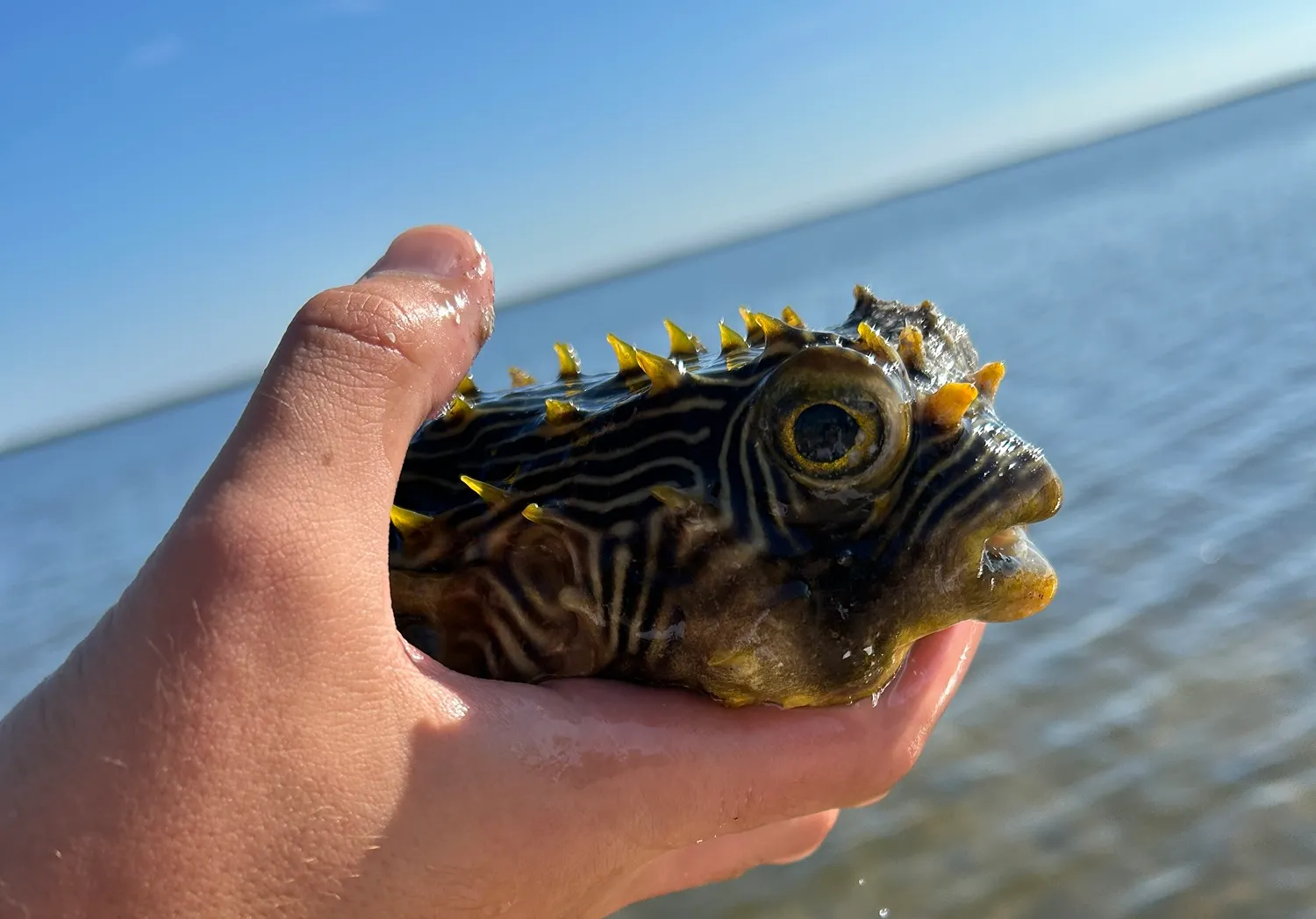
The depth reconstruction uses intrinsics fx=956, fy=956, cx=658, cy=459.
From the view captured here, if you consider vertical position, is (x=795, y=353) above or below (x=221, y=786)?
above

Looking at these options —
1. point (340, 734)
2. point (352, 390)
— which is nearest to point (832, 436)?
point (352, 390)

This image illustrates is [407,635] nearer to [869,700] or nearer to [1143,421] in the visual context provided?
[869,700]

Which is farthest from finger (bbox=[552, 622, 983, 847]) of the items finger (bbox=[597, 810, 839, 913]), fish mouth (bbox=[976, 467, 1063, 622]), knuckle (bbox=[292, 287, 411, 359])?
knuckle (bbox=[292, 287, 411, 359])

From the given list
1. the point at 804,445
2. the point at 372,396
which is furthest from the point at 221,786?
the point at 804,445

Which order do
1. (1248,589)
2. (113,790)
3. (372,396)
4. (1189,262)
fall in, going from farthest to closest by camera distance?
(1189,262) < (1248,589) < (372,396) < (113,790)

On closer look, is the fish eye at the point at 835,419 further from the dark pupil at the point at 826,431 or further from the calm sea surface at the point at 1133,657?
the calm sea surface at the point at 1133,657

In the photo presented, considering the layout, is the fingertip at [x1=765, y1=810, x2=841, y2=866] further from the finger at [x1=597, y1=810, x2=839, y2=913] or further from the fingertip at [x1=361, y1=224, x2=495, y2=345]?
the fingertip at [x1=361, y1=224, x2=495, y2=345]

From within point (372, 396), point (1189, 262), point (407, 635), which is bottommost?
point (1189, 262)
